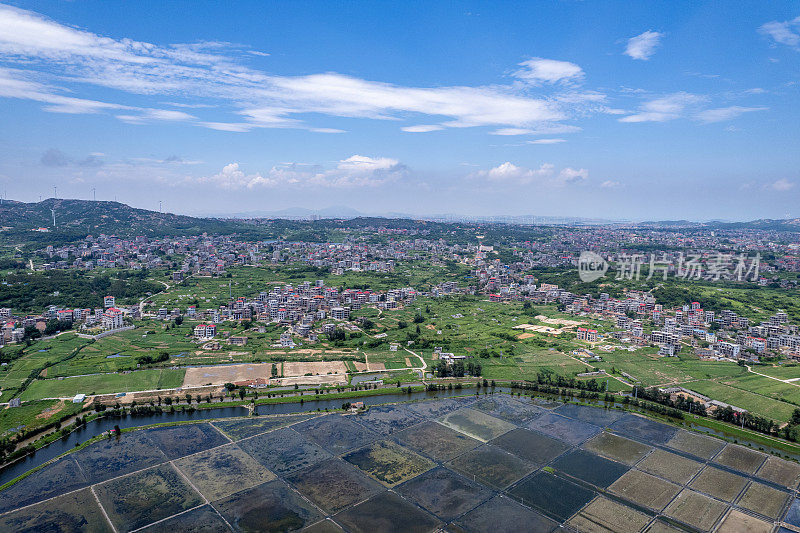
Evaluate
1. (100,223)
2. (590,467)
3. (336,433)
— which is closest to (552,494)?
(590,467)

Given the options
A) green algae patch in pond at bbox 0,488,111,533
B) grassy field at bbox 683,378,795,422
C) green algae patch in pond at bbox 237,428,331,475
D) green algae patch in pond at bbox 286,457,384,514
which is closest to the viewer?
green algae patch in pond at bbox 0,488,111,533

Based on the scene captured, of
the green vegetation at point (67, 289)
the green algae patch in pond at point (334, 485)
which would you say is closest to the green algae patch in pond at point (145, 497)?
the green algae patch in pond at point (334, 485)

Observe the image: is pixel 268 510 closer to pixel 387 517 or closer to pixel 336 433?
pixel 387 517

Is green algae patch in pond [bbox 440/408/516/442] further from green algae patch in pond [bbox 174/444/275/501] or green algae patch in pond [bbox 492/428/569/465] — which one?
green algae patch in pond [bbox 174/444/275/501]

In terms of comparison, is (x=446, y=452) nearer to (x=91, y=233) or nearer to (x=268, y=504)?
(x=268, y=504)

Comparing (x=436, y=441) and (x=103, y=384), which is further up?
(x=103, y=384)

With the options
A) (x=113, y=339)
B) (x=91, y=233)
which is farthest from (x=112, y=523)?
(x=91, y=233)

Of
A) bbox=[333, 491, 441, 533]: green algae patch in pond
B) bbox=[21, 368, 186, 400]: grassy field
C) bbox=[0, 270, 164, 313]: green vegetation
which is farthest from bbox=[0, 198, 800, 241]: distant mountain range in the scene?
bbox=[333, 491, 441, 533]: green algae patch in pond
